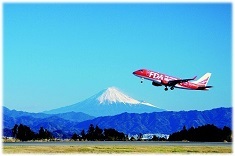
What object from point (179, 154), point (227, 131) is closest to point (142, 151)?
point (179, 154)

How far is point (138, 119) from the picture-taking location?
6250cm

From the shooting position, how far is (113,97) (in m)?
28.5

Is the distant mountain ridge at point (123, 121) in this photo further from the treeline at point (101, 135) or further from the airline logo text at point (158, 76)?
the airline logo text at point (158, 76)

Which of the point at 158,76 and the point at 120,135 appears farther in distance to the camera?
the point at 120,135

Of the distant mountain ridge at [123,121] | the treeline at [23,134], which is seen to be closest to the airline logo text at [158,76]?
the treeline at [23,134]

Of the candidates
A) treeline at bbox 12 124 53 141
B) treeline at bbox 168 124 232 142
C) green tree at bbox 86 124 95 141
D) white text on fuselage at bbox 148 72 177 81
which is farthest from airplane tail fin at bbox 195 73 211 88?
treeline at bbox 12 124 53 141

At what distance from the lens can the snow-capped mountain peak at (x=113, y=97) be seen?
27.8 metres

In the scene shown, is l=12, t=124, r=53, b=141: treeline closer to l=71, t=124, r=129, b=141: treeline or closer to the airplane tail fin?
l=71, t=124, r=129, b=141: treeline

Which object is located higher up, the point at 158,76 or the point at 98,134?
the point at 158,76

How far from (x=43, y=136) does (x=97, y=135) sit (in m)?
4.48

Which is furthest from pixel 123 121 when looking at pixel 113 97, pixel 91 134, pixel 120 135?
pixel 113 97

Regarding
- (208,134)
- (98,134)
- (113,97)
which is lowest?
(208,134)

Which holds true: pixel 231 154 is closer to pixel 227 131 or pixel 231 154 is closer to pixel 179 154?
pixel 179 154

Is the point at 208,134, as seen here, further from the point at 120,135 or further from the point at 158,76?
the point at 158,76
